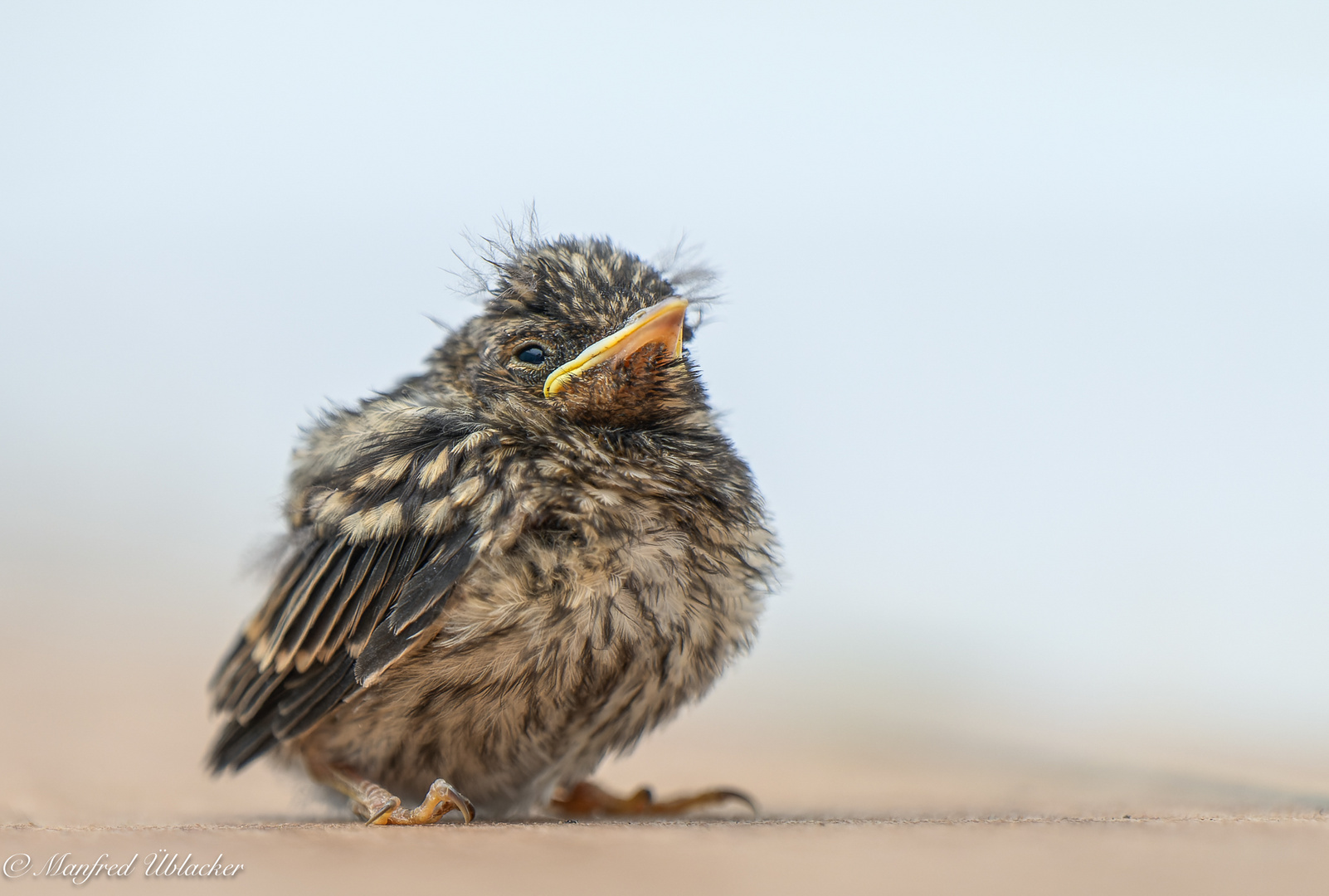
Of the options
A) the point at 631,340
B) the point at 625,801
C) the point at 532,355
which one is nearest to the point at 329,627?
the point at 532,355

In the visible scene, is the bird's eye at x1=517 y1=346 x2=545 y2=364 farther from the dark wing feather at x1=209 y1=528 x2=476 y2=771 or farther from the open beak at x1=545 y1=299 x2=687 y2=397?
the dark wing feather at x1=209 y1=528 x2=476 y2=771

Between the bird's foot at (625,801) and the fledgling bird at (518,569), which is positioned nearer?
the fledgling bird at (518,569)

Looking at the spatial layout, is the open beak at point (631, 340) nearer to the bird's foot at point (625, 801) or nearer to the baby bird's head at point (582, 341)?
the baby bird's head at point (582, 341)

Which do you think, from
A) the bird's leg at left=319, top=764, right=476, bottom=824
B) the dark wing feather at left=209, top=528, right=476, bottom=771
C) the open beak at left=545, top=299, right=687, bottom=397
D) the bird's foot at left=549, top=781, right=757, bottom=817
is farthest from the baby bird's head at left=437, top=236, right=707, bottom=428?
the bird's foot at left=549, top=781, right=757, bottom=817

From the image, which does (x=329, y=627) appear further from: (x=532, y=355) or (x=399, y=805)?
(x=532, y=355)

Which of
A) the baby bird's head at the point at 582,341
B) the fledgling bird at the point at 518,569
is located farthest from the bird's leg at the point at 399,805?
the baby bird's head at the point at 582,341

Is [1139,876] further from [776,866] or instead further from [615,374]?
[615,374]

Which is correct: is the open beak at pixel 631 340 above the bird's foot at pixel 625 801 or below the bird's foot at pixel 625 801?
above
